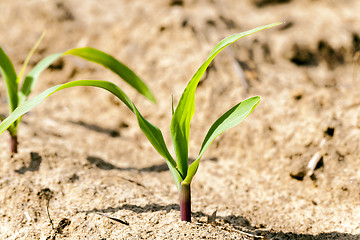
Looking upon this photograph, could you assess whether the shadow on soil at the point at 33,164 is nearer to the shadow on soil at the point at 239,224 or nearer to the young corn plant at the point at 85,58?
the young corn plant at the point at 85,58

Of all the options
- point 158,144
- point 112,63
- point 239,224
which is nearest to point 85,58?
point 112,63

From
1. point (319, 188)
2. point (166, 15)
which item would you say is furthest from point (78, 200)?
point (166, 15)

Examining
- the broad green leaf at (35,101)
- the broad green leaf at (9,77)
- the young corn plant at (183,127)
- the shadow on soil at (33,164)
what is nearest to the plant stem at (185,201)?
the young corn plant at (183,127)

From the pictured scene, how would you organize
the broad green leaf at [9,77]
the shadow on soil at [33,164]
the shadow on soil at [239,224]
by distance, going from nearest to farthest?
the shadow on soil at [239,224] < the broad green leaf at [9,77] < the shadow on soil at [33,164]

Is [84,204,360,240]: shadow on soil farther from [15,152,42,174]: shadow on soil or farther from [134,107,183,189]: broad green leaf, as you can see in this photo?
[15,152,42,174]: shadow on soil

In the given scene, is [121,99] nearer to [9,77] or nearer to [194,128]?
[9,77]

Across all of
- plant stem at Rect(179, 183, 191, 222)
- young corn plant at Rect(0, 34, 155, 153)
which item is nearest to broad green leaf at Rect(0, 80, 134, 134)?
young corn plant at Rect(0, 34, 155, 153)
